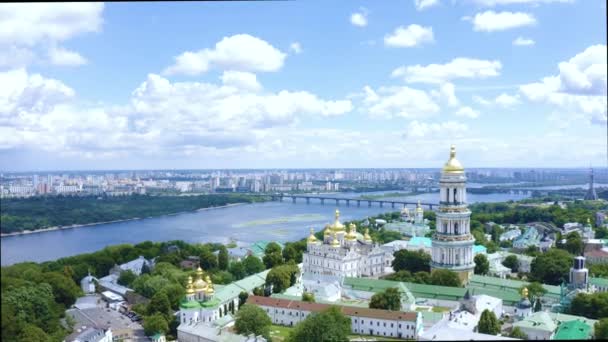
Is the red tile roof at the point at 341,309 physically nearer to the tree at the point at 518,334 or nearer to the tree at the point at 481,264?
the tree at the point at 518,334

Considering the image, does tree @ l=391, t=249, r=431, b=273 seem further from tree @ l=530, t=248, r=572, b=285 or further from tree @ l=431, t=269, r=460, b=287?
tree @ l=530, t=248, r=572, b=285

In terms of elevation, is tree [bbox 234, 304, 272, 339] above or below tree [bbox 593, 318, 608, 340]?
below

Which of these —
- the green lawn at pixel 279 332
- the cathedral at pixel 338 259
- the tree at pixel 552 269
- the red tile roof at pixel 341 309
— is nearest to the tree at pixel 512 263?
the tree at pixel 552 269

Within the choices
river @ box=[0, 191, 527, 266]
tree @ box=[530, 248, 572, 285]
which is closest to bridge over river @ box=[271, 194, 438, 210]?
river @ box=[0, 191, 527, 266]

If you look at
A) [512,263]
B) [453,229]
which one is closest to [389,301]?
[453,229]

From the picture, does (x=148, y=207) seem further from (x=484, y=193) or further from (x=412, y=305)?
(x=484, y=193)

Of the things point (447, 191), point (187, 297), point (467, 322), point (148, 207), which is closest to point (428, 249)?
point (447, 191)

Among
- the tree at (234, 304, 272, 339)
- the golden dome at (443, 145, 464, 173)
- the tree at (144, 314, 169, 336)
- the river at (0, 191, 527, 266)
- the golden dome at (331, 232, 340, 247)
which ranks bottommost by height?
the river at (0, 191, 527, 266)
